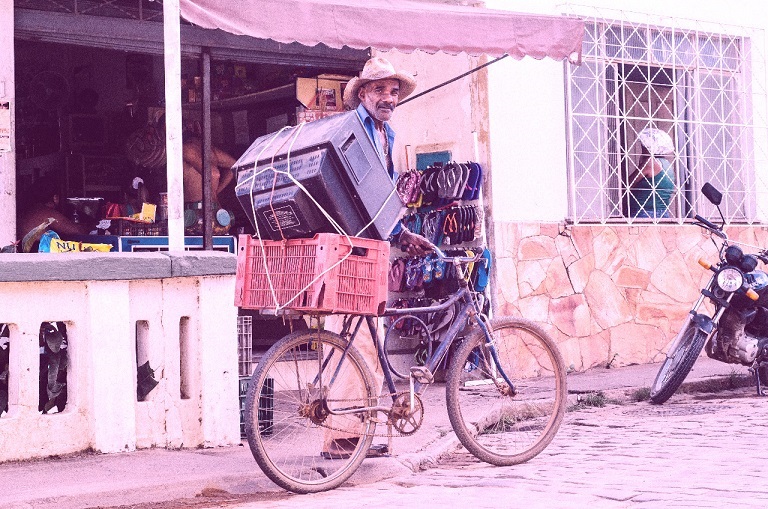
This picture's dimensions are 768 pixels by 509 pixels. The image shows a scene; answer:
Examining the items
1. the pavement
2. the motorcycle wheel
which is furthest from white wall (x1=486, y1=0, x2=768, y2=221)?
the pavement

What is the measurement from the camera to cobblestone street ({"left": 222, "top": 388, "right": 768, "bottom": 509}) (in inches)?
202

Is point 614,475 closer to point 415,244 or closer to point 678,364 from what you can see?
point 415,244

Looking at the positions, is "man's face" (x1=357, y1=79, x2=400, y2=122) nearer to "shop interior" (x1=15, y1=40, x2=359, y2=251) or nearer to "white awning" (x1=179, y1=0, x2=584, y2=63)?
"white awning" (x1=179, y1=0, x2=584, y2=63)

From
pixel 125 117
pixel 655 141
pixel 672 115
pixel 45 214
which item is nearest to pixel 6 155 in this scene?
pixel 45 214

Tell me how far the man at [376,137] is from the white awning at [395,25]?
1.32 m

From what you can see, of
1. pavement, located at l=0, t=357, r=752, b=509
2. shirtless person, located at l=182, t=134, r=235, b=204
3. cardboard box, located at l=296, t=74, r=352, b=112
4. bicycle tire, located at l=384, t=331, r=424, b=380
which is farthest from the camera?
cardboard box, located at l=296, t=74, r=352, b=112

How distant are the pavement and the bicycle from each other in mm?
244

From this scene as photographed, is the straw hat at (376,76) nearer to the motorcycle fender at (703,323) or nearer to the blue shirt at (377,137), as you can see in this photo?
the blue shirt at (377,137)

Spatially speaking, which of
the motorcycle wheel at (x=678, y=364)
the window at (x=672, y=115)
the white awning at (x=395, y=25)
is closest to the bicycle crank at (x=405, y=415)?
the white awning at (x=395, y=25)

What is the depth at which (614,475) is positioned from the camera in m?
5.76

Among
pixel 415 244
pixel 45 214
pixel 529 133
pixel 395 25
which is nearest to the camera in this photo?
pixel 415 244

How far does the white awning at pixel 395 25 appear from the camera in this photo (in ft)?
24.1

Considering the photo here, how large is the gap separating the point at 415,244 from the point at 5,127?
11.9 ft

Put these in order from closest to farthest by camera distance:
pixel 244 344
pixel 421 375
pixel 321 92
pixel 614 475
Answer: pixel 614 475, pixel 421 375, pixel 244 344, pixel 321 92
